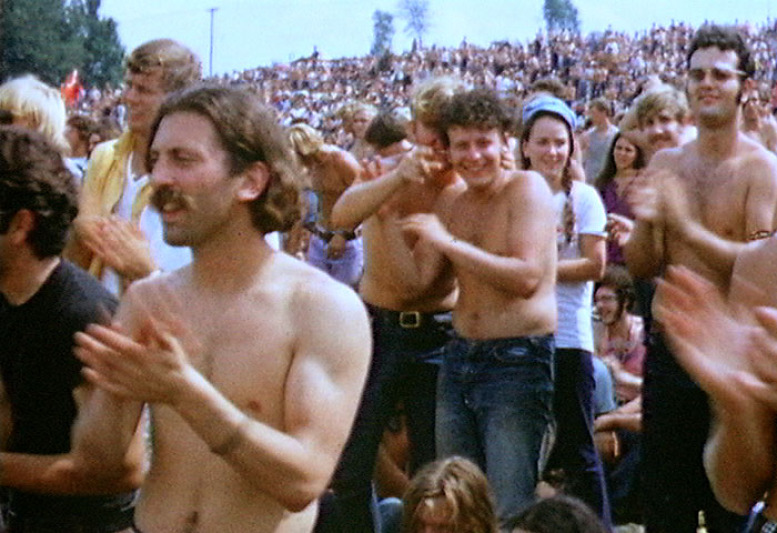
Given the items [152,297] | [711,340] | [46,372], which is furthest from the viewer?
[46,372]

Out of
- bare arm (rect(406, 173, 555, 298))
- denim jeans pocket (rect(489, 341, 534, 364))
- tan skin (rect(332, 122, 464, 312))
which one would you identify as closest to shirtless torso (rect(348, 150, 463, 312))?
tan skin (rect(332, 122, 464, 312))

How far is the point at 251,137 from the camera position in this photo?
3.31 meters

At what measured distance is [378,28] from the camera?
8700 cm

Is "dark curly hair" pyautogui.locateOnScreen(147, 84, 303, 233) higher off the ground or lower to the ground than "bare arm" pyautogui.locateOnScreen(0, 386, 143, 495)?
higher

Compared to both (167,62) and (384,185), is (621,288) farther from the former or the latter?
(167,62)

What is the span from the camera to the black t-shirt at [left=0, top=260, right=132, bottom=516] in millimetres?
3721

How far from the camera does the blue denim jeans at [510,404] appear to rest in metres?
5.43

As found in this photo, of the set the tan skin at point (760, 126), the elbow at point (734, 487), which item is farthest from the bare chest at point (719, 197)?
the tan skin at point (760, 126)

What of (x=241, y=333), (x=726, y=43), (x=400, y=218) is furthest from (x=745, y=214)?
(x=241, y=333)

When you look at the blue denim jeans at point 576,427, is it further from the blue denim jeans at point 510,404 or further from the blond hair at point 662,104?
the blond hair at point 662,104

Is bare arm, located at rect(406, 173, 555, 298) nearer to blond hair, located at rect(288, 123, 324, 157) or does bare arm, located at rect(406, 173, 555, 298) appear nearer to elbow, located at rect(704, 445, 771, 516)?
elbow, located at rect(704, 445, 771, 516)

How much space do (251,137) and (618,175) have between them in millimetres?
5383

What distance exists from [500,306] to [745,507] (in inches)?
91.5

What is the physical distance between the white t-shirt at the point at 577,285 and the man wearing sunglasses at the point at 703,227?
73 centimetres
